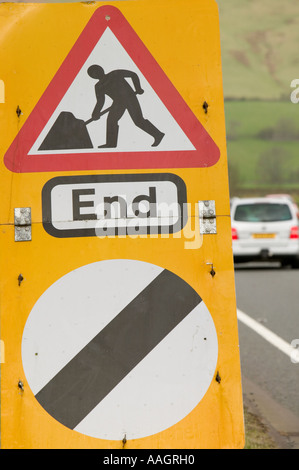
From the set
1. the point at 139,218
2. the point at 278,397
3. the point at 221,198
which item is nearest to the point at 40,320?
the point at 139,218

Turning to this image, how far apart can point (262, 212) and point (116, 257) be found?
19.1 m

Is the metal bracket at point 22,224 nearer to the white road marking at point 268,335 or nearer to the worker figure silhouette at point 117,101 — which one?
the worker figure silhouette at point 117,101

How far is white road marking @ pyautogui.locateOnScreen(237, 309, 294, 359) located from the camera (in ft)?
31.6

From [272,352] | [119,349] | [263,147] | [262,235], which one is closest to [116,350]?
[119,349]

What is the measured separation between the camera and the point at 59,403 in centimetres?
257

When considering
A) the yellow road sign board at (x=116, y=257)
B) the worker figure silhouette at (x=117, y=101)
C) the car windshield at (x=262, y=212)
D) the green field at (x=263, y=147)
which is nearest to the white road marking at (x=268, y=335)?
the yellow road sign board at (x=116, y=257)

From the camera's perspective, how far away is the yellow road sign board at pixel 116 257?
2572 millimetres

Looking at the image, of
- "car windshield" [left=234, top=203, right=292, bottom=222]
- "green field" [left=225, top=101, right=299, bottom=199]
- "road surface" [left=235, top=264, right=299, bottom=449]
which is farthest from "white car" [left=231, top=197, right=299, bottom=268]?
"green field" [left=225, top=101, right=299, bottom=199]

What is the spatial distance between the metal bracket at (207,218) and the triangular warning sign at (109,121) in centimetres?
12

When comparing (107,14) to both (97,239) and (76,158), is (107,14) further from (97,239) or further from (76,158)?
(97,239)

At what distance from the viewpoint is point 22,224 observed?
8.48ft

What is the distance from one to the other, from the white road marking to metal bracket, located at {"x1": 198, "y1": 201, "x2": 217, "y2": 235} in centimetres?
685

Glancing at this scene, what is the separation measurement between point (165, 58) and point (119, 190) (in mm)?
432

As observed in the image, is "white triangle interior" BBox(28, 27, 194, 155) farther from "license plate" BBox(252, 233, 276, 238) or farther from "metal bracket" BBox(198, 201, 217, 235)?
"license plate" BBox(252, 233, 276, 238)
